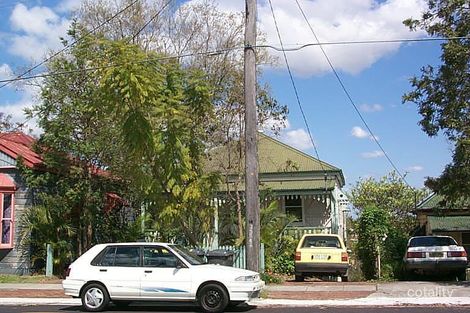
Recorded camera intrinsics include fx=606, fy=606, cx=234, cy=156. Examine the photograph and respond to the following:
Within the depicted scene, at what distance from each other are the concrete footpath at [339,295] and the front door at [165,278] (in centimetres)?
224

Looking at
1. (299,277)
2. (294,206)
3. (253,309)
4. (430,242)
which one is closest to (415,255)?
(430,242)

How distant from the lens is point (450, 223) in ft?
100

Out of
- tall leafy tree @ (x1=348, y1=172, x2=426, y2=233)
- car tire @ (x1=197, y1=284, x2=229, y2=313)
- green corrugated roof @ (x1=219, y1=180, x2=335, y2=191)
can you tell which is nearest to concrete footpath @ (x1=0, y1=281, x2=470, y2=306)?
car tire @ (x1=197, y1=284, x2=229, y2=313)

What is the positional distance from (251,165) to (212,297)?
13.6 feet

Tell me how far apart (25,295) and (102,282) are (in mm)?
4214

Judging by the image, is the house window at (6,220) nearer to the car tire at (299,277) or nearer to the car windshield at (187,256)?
the car tire at (299,277)

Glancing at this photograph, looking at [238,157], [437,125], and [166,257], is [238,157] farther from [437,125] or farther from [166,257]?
[166,257]

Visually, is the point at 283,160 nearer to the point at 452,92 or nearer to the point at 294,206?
the point at 294,206

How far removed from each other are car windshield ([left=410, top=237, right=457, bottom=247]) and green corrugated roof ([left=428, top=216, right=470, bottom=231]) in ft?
35.3

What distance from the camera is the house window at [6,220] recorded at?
21.2 metres

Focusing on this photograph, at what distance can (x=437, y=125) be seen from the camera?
1839 centimetres

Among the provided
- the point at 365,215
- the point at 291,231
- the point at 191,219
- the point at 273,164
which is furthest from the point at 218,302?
the point at 273,164

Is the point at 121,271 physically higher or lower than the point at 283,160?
lower

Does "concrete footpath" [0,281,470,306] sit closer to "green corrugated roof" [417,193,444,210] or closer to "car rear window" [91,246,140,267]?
"car rear window" [91,246,140,267]
